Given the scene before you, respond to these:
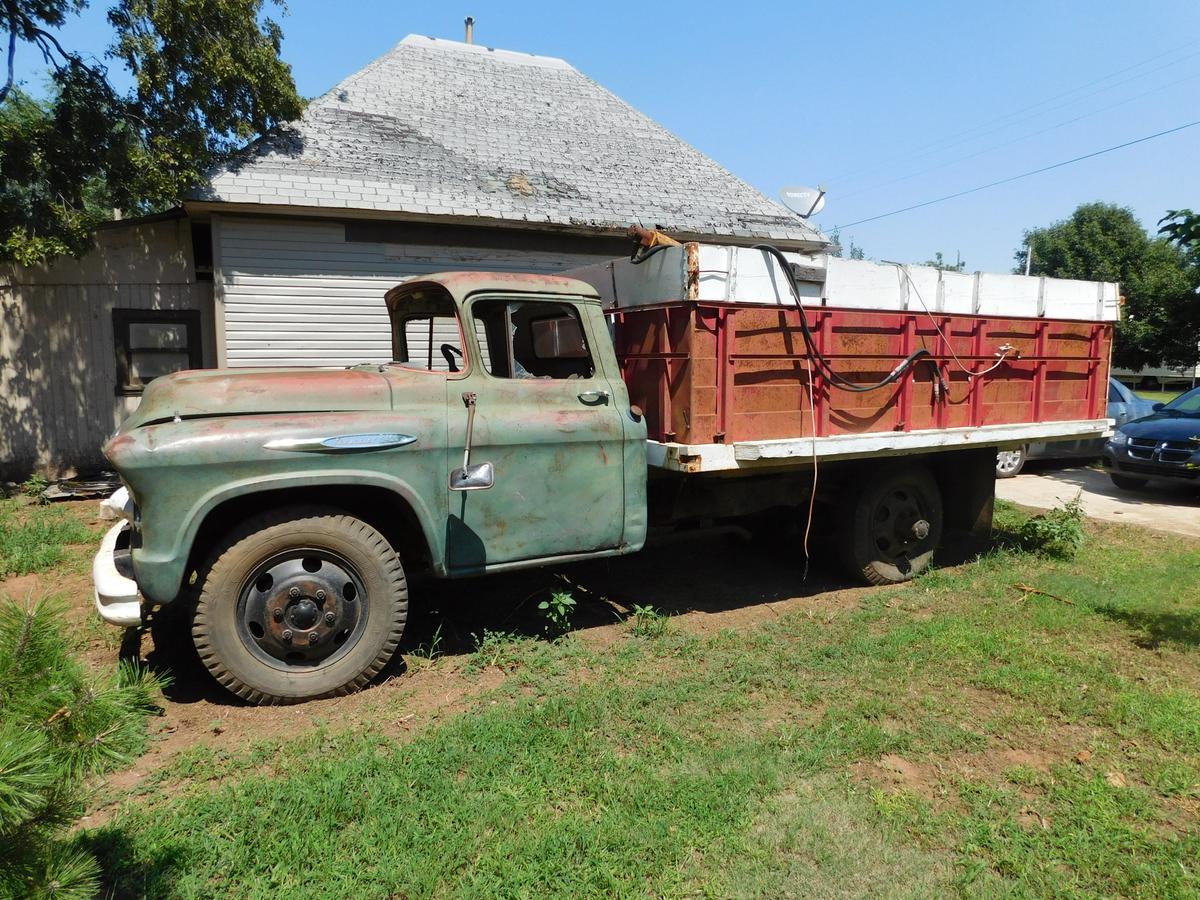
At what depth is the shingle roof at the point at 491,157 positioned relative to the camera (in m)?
9.71

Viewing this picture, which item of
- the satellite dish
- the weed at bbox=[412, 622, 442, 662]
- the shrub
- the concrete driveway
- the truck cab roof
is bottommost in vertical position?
the concrete driveway

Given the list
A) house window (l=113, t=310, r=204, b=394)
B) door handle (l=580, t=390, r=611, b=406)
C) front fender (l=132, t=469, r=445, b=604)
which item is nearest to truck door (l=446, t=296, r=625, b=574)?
door handle (l=580, t=390, r=611, b=406)

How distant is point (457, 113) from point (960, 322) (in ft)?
29.3

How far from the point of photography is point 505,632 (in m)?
5.06

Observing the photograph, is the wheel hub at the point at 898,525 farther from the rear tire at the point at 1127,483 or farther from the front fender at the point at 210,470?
the rear tire at the point at 1127,483

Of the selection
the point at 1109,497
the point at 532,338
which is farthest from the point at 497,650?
the point at 1109,497

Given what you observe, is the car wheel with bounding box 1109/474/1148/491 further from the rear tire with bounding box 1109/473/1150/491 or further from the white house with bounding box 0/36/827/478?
the white house with bounding box 0/36/827/478

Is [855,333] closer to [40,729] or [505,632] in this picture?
[505,632]

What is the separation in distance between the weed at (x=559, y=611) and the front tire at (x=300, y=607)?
3.43 ft

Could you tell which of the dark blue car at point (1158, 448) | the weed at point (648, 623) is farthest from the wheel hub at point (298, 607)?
the dark blue car at point (1158, 448)

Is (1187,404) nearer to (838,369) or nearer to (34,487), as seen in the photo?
(838,369)

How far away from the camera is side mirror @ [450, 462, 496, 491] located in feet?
13.8

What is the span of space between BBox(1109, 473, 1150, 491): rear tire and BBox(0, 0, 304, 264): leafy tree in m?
12.1

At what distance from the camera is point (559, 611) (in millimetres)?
4941
